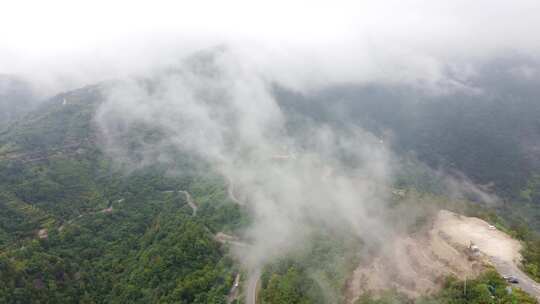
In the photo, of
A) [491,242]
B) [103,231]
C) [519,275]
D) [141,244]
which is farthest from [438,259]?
[103,231]

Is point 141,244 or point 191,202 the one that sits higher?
point 141,244

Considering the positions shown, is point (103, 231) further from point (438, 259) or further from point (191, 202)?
point (438, 259)

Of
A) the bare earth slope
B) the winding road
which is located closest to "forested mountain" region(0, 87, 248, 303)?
the bare earth slope

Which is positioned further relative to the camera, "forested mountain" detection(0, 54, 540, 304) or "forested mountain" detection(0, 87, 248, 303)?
"forested mountain" detection(0, 87, 248, 303)

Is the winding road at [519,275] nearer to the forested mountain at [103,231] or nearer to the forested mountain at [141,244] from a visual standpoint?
the forested mountain at [141,244]

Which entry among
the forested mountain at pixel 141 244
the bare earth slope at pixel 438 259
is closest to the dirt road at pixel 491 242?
the bare earth slope at pixel 438 259

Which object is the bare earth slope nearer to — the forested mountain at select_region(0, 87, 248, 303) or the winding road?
the winding road

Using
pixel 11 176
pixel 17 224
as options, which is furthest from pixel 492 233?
pixel 11 176

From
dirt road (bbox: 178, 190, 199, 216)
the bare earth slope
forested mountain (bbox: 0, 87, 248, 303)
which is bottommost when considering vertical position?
dirt road (bbox: 178, 190, 199, 216)

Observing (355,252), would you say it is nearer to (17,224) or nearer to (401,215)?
(401,215)

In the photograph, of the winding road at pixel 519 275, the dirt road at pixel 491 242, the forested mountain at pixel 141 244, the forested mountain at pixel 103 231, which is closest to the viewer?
the winding road at pixel 519 275

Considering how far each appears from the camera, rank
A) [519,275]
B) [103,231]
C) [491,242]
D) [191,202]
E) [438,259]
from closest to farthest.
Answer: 1. [519,275]
2. [491,242]
3. [438,259]
4. [103,231]
5. [191,202]

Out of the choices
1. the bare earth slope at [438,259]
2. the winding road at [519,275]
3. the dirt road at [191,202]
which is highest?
the winding road at [519,275]
